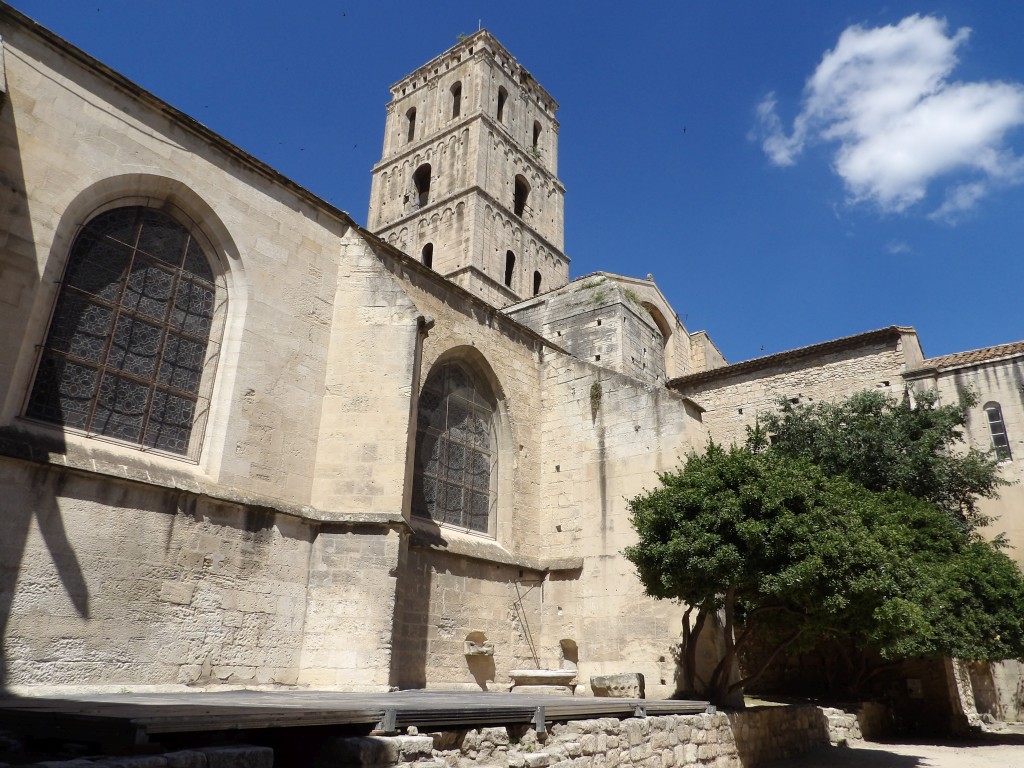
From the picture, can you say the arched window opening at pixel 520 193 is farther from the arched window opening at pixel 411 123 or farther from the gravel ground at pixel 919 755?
the gravel ground at pixel 919 755

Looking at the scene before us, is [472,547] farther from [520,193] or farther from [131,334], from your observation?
[520,193]

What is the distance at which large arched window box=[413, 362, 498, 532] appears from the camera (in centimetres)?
1104

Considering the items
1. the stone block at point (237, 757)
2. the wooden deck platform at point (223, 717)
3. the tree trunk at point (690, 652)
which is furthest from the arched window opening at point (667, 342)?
the stone block at point (237, 757)

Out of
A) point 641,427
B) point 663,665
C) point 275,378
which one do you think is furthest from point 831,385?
point 275,378

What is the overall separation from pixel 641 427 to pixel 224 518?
268 inches

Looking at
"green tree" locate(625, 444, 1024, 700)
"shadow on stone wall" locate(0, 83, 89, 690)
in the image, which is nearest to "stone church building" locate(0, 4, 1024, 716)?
"shadow on stone wall" locate(0, 83, 89, 690)

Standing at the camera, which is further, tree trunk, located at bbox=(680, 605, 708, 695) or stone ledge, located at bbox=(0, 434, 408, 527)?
tree trunk, located at bbox=(680, 605, 708, 695)

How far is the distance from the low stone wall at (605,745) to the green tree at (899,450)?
20.0 ft

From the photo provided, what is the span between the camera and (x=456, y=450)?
1170cm

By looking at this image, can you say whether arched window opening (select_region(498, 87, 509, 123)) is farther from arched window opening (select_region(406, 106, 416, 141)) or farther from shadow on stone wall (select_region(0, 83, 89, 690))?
shadow on stone wall (select_region(0, 83, 89, 690))

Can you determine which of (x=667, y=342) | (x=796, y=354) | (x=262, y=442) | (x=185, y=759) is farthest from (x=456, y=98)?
(x=185, y=759)

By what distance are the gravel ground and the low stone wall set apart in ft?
1.24

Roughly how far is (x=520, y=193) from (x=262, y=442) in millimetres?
24361

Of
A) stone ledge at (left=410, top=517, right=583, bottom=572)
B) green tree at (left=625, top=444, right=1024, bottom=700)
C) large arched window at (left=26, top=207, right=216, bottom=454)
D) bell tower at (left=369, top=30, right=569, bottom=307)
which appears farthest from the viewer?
bell tower at (left=369, top=30, right=569, bottom=307)
